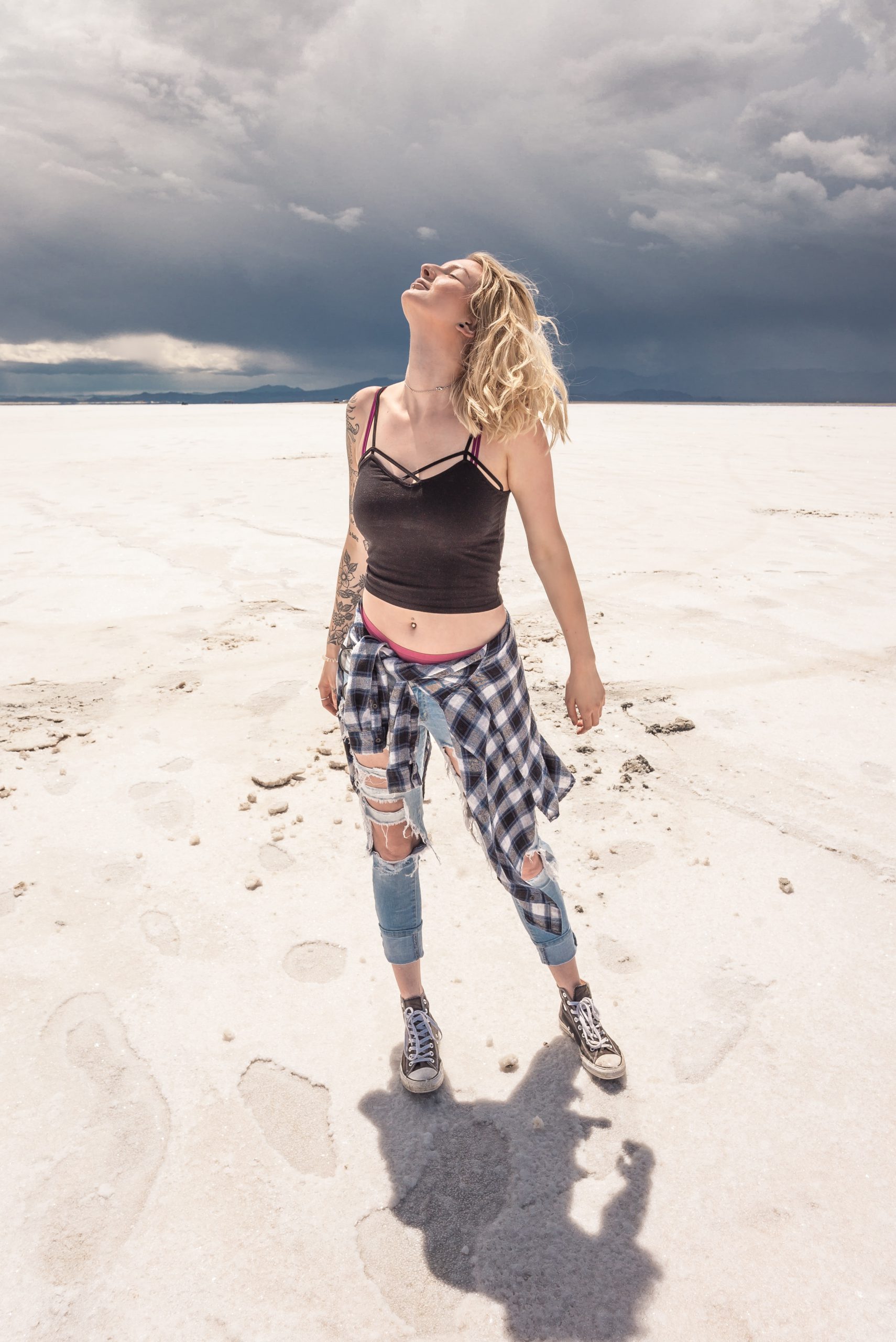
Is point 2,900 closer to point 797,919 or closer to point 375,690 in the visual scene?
point 375,690

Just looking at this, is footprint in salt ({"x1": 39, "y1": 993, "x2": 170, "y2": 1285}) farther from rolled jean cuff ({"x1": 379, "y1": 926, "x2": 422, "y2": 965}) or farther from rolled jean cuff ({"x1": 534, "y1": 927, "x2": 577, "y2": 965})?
rolled jean cuff ({"x1": 534, "y1": 927, "x2": 577, "y2": 965})

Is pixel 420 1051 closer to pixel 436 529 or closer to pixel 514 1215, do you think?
pixel 514 1215

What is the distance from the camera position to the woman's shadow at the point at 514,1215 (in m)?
1.50

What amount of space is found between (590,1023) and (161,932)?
4.56 feet

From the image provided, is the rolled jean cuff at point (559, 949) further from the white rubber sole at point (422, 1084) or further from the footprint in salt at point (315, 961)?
the footprint in salt at point (315, 961)

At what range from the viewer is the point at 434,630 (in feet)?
5.65

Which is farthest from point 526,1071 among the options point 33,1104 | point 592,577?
point 592,577

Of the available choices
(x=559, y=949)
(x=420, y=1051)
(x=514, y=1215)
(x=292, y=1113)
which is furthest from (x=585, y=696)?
(x=292, y=1113)

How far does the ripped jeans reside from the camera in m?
1.78

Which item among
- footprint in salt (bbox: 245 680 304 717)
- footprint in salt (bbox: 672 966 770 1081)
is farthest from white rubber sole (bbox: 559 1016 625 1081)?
footprint in salt (bbox: 245 680 304 717)

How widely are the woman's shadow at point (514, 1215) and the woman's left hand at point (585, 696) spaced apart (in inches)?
37.8

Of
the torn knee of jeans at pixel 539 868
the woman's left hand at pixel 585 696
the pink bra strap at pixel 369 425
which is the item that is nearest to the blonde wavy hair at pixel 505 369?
the pink bra strap at pixel 369 425

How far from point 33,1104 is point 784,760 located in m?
3.01

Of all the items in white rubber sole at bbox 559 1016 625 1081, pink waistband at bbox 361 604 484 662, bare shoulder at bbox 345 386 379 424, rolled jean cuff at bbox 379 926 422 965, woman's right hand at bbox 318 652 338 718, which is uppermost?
bare shoulder at bbox 345 386 379 424
